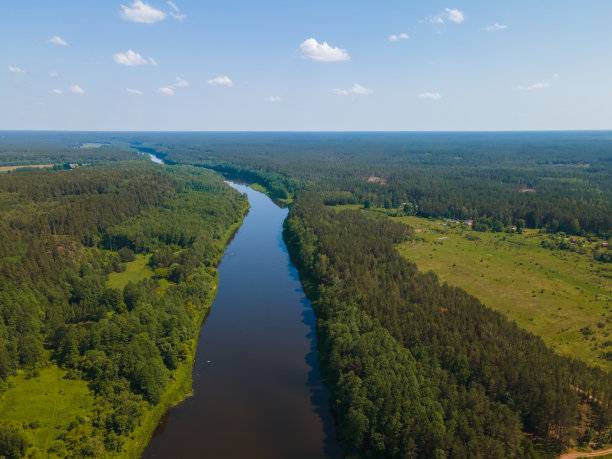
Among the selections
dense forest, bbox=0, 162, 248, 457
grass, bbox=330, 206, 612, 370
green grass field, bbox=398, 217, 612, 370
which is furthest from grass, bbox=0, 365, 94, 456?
green grass field, bbox=398, 217, 612, 370

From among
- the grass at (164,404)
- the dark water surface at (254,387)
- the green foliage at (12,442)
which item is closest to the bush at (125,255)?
the dark water surface at (254,387)

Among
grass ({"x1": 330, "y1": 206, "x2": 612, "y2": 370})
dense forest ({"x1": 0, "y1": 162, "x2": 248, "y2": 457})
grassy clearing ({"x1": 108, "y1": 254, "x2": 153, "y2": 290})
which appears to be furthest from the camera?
grassy clearing ({"x1": 108, "y1": 254, "x2": 153, "y2": 290})

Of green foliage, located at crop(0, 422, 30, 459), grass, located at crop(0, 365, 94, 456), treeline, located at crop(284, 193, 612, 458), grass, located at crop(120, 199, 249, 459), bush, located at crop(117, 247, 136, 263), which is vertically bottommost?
grass, located at crop(120, 199, 249, 459)

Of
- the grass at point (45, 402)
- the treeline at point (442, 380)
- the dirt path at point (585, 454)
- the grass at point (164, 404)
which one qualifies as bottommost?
the grass at point (164, 404)

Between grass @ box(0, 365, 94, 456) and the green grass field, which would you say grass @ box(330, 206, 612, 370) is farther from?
grass @ box(0, 365, 94, 456)

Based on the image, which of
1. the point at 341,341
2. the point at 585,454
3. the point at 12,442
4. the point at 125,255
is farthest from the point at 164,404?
the point at 125,255

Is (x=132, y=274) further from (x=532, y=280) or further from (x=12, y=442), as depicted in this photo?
(x=532, y=280)

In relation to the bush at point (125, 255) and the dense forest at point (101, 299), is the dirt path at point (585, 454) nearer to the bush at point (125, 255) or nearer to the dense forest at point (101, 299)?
the dense forest at point (101, 299)

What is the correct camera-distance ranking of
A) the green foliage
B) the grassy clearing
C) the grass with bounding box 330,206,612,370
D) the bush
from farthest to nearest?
the bush → the grassy clearing → the grass with bounding box 330,206,612,370 → the green foliage
